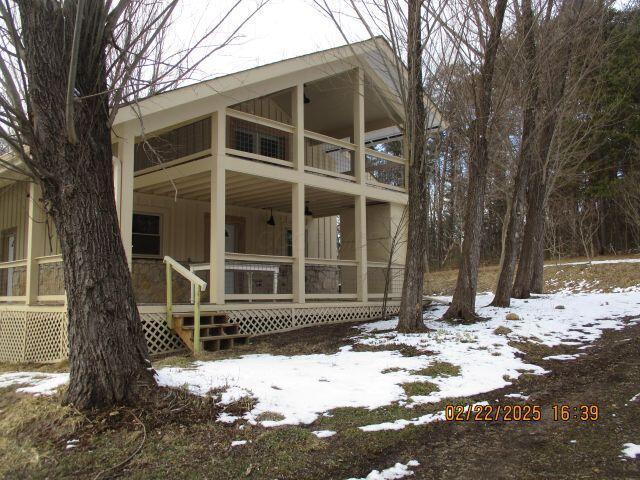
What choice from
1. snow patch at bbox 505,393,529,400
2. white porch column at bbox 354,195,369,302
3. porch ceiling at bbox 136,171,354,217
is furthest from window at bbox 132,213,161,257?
snow patch at bbox 505,393,529,400

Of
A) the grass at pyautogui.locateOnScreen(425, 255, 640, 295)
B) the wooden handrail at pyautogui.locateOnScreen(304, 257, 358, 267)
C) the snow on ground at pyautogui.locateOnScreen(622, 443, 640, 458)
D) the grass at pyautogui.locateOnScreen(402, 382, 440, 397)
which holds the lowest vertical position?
the snow on ground at pyautogui.locateOnScreen(622, 443, 640, 458)

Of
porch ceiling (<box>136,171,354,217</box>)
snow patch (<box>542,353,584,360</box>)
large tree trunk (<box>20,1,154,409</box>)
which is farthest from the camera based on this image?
porch ceiling (<box>136,171,354,217</box>)

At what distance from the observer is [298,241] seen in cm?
1087

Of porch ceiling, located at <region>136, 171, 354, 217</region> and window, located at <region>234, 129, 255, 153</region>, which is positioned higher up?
window, located at <region>234, 129, 255, 153</region>

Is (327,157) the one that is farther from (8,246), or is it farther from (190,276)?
(8,246)

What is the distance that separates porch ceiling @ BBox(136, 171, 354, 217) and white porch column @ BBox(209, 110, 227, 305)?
75cm

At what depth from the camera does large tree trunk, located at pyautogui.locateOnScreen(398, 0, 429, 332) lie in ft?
29.5

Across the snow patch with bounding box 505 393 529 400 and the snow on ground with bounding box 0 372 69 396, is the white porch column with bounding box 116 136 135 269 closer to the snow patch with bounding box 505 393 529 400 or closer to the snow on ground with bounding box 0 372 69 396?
the snow on ground with bounding box 0 372 69 396

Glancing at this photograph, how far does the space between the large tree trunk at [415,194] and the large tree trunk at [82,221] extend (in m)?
5.44

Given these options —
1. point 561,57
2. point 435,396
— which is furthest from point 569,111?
point 435,396

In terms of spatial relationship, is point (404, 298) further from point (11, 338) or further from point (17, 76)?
point (11, 338)

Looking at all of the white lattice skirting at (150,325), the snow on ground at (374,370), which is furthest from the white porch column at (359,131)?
the snow on ground at (374,370)

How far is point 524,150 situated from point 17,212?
39.9 feet
